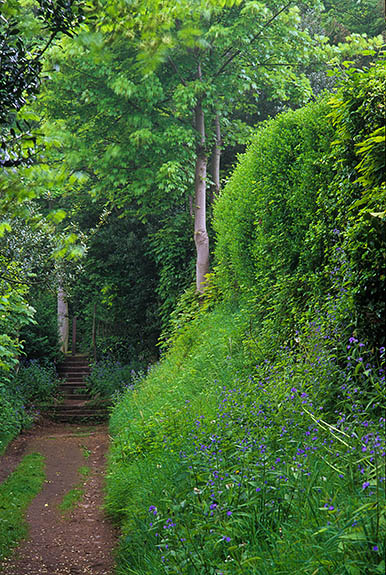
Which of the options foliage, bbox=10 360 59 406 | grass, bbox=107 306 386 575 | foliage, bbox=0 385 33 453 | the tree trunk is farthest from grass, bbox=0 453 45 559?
the tree trunk

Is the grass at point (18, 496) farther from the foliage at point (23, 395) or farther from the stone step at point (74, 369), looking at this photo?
the stone step at point (74, 369)

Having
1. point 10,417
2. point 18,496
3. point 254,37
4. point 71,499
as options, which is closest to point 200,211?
point 254,37

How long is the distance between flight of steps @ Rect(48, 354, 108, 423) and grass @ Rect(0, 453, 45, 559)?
15.5 feet

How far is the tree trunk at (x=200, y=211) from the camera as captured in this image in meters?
13.2

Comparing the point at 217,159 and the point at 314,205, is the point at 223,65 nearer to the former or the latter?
the point at 217,159

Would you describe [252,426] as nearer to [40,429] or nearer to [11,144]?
[11,144]

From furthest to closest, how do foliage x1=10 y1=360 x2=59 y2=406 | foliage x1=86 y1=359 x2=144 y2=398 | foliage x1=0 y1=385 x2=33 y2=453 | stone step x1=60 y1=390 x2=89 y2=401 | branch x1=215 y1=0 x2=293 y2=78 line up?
1. stone step x1=60 y1=390 x2=89 y2=401
2. foliage x1=86 y1=359 x2=144 y2=398
3. foliage x1=10 y1=360 x2=59 y2=406
4. branch x1=215 y1=0 x2=293 y2=78
5. foliage x1=0 y1=385 x2=33 y2=453

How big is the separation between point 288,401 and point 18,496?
491 cm

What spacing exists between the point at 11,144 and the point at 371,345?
3230 mm

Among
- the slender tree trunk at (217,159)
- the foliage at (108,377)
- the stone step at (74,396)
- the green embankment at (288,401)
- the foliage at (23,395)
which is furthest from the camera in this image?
the stone step at (74,396)

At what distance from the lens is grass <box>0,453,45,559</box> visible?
5796 mm

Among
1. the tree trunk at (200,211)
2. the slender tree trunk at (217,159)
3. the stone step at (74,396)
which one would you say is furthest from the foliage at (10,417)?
the slender tree trunk at (217,159)

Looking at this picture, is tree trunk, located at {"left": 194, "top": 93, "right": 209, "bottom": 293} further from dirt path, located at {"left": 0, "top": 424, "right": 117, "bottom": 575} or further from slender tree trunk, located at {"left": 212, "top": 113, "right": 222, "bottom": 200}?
dirt path, located at {"left": 0, "top": 424, "right": 117, "bottom": 575}

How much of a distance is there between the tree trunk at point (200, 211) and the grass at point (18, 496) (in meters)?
5.46
